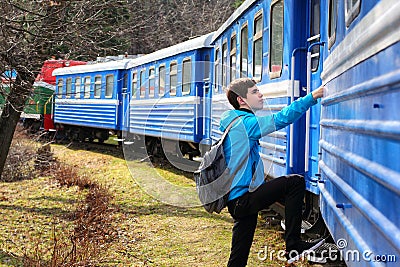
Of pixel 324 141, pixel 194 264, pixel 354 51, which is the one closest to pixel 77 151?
pixel 194 264

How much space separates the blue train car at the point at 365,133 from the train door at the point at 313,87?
128cm

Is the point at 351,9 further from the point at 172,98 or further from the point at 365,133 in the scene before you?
the point at 172,98

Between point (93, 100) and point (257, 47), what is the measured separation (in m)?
15.2

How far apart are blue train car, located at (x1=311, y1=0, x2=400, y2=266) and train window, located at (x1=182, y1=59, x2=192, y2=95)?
9599 mm

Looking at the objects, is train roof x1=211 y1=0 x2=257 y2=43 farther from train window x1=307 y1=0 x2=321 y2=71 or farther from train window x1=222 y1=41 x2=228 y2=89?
train window x1=307 y1=0 x2=321 y2=71

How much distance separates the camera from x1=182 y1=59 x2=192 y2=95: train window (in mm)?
14031

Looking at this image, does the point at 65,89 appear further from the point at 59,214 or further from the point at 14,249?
the point at 14,249

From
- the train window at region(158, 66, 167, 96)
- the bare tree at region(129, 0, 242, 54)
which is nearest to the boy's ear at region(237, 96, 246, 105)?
the train window at region(158, 66, 167, 96)

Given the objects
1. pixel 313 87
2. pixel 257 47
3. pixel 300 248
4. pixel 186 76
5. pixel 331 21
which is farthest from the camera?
pixel 186 76

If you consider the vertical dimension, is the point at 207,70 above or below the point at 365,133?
above

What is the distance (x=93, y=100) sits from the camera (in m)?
22.7

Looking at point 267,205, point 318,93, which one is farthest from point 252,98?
point 267,205

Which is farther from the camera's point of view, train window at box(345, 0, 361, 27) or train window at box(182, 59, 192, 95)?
train window at box(182, 59, 192, 95)

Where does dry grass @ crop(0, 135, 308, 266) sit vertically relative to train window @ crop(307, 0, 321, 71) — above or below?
below
